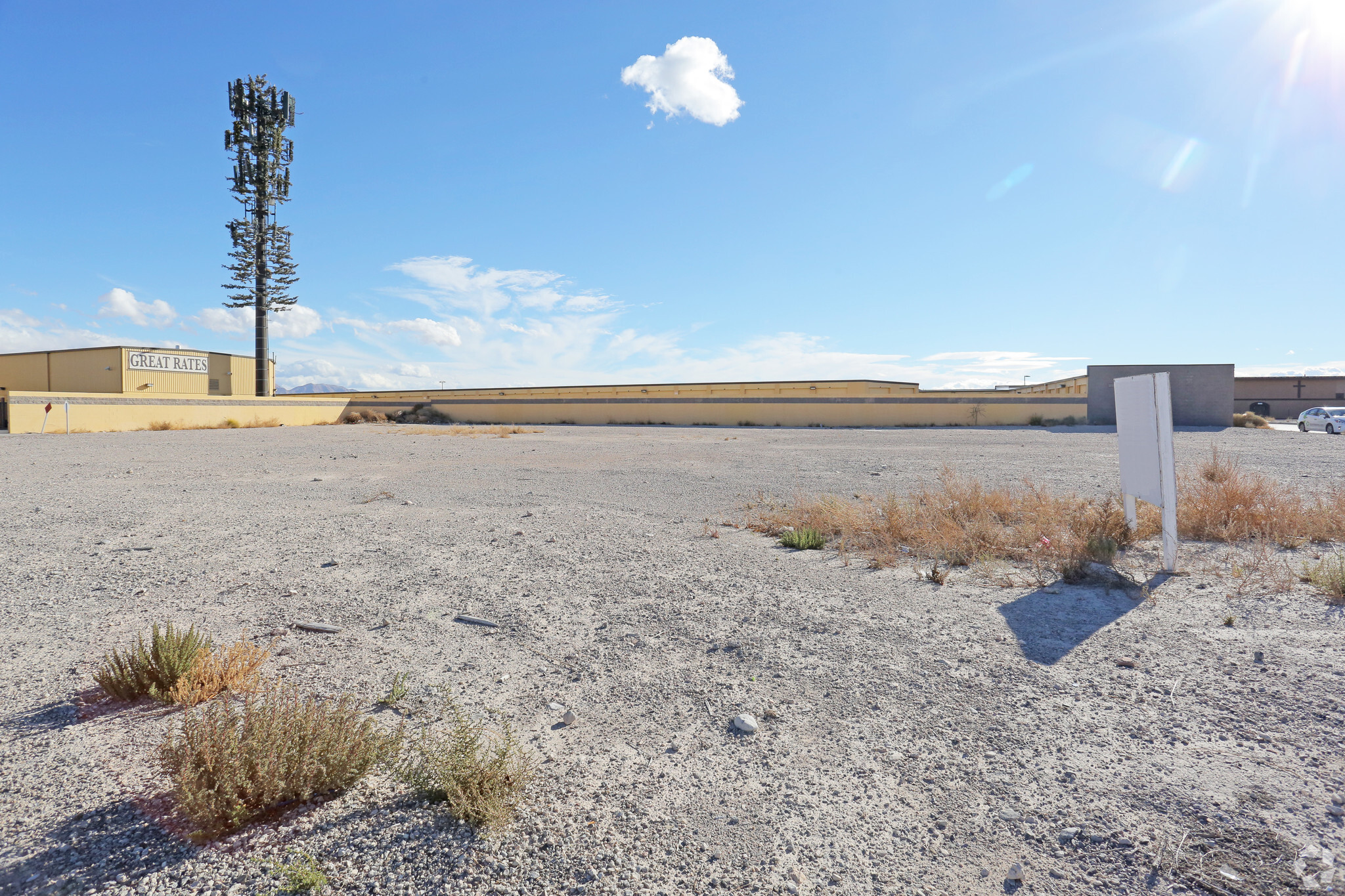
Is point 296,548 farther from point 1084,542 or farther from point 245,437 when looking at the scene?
point 245,437

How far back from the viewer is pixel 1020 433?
26828mm

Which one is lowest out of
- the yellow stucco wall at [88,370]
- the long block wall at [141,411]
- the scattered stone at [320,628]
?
the scattered stone at [320,628]

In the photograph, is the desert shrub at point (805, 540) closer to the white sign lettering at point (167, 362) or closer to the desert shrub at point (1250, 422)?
the desert shrub at point (1250, 422)

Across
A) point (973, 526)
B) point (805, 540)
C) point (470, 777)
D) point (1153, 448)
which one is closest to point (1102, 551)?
point (1153, 448)

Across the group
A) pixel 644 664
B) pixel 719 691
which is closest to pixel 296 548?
pixel 644 664

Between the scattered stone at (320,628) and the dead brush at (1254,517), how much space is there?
320 inches

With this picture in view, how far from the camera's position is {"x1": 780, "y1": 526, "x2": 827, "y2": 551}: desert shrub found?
21.8 ft

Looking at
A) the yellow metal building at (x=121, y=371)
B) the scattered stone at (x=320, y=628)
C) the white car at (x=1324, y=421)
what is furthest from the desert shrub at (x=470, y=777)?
the yellow metal building at (x=121, y=371)

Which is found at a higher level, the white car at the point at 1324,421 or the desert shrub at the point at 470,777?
the white car at the point at 1324,421

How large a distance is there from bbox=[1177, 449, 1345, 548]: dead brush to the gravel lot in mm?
495

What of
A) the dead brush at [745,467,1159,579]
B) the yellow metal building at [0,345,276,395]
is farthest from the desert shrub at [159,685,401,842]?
the yellow metal building at [0,345,276,395]

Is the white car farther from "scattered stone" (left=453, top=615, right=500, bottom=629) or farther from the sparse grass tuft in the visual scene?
the sparse grass tuft

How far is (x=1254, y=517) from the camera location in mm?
6898

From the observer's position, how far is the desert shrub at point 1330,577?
4750mm
